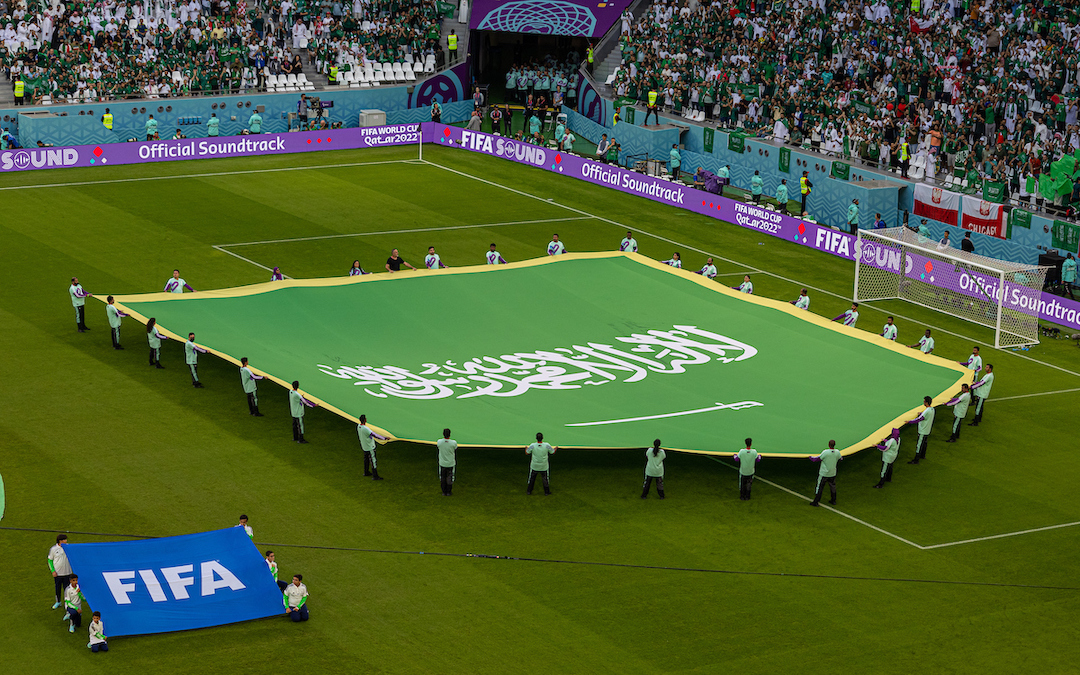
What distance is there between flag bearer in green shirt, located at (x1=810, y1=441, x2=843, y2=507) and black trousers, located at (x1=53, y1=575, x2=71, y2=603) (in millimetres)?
15242

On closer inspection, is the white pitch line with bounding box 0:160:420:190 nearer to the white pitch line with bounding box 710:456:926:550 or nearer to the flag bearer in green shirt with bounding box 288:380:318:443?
the flag bearer in green shirt with bounding box 288:380:318:443

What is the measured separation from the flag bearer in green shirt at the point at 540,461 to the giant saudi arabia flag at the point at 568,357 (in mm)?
776

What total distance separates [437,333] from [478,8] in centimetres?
4442

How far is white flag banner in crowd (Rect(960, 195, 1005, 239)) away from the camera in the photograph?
50875 mm

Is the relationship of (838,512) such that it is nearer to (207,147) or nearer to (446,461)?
(446,461)

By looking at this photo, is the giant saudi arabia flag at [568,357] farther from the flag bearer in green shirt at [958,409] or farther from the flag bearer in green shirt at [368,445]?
the flag bearer in green shirt at [368,445]

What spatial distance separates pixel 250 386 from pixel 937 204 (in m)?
30.1

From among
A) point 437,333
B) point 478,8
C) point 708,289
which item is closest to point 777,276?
point 708,289

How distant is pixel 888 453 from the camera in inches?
1223

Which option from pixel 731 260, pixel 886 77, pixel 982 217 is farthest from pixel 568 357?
pixel 886 77

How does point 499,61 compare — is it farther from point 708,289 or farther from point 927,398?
point 927,398

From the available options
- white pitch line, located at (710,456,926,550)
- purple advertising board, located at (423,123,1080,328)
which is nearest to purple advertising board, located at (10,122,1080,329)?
purple advertising board, located at (423,123,1080,328)

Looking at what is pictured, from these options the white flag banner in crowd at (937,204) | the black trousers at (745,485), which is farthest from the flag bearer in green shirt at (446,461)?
the white flag banner in crowd at (937,204)

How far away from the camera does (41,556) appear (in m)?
26.9
